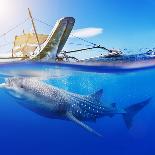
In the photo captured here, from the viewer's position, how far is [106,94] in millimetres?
18156

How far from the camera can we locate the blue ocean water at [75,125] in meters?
12.6

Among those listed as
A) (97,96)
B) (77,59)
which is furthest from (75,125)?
(97,96)

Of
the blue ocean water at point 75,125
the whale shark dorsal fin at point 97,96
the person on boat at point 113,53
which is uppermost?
the person on boat at point 113,53

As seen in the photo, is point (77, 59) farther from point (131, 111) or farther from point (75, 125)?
point (75, 125)

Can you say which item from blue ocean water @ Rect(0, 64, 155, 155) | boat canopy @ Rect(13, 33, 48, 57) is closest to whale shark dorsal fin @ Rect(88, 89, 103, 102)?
blue ocean water @ Rect(0, 64, 155, 155)

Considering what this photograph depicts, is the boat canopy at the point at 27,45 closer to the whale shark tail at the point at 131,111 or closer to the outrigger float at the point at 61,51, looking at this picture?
the outrigger float at the point at 61,51

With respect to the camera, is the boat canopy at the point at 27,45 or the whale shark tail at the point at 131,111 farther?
the boat canopy at the point at 27,45

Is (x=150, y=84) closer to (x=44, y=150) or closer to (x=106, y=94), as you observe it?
(x=106, y=94)

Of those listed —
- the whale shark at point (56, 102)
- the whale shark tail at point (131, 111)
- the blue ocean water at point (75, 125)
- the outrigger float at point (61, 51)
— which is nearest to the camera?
the whale shark at point (56, 102)

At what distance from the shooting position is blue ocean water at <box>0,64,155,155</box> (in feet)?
41.2

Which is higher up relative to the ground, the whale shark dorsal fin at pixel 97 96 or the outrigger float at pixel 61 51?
the outrigger float at pixel 61 51

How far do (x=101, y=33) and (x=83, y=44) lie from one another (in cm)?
Answer: 178

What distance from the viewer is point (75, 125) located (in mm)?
18297

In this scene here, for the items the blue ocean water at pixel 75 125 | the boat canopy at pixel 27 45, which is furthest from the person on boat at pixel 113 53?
the boat canopy at pixel 27 45
